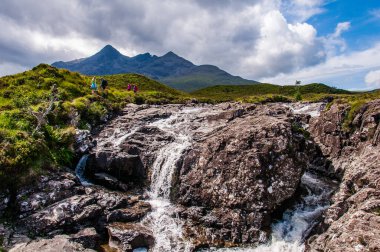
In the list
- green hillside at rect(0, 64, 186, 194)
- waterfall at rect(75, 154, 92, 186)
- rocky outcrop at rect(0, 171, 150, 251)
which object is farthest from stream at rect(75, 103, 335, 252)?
green hillside at rect(0, 64, 186, 194)

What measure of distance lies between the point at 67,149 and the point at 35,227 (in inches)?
491

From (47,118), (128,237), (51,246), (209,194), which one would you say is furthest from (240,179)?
(47,118)

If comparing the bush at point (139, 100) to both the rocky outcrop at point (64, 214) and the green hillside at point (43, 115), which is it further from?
the rocky outcrop at point (64, 214)

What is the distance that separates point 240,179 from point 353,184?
35.3 feet

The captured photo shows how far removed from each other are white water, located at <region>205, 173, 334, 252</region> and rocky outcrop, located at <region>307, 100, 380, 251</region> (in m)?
1.87

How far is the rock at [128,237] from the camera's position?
26047 mm

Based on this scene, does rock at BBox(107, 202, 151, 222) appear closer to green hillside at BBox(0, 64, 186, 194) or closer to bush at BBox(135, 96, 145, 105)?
green hillside at BBox(0, 64, 186, 194)

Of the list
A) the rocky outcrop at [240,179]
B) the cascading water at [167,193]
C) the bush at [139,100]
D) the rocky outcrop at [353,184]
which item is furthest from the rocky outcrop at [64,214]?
the bush at [139,100]

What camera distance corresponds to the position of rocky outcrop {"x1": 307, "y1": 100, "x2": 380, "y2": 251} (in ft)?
71.3

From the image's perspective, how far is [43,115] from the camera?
3584 cm

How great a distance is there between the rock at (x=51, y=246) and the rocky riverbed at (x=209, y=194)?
0.08 metres

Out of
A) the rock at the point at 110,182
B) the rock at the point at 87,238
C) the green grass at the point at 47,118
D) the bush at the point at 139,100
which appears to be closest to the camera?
the rock at the point at 87,238

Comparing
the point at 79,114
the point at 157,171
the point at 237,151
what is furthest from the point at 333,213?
the point at 79,114

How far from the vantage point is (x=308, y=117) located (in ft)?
182
